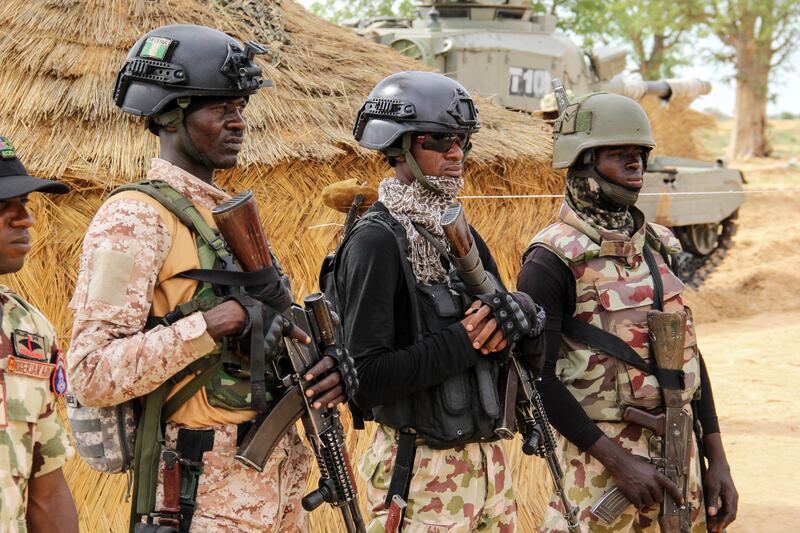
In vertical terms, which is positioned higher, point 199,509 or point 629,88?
point 199,509

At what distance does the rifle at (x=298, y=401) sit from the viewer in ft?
8.36

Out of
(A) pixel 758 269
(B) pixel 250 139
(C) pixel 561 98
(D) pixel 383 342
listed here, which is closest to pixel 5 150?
(D) pixel 383 342

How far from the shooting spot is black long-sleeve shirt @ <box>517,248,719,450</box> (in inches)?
133

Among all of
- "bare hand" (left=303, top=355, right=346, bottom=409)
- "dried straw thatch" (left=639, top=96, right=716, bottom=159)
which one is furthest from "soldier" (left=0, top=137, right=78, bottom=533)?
"dried straw thatch" (left=639, top=96, right=716, bottom=159)

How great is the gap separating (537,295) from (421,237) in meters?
0.45

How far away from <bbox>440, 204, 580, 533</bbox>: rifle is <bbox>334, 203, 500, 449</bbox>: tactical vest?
55 mm

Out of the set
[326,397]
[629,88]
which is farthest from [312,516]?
[629,88]

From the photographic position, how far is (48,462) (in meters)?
2.39

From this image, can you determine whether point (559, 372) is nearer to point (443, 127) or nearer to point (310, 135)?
point (443, 127)

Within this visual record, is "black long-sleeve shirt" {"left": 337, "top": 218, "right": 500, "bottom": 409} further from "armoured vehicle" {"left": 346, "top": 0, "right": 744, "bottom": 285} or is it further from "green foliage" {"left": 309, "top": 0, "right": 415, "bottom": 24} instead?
"green foliage" {"left": 309, "top": 0, "right": 415, "bottom": 24}

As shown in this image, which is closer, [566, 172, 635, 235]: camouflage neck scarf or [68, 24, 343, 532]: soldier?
[68, 24, 343, 532]: soldier

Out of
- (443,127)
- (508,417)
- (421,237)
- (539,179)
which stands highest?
(443,127)

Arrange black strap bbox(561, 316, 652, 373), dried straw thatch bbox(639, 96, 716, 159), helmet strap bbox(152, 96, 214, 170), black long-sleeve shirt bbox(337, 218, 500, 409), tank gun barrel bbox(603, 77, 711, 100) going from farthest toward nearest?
dried straw thatch bbox(639, 96, 716, 159) < tank gun barrel bbox(603, 77, 711, 100) < black strap bbox(561, 316, 652, 373) < black long-sleeve shirt bbox(337, 218, 500, 409) < helmet strap bbox(152, 96, 214, 170)

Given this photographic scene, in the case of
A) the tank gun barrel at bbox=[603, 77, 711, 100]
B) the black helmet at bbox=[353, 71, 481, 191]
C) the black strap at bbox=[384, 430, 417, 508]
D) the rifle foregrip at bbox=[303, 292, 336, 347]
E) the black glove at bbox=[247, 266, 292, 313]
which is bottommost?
the tank gun barrel at bbox=[603, 77, 711, 100]
